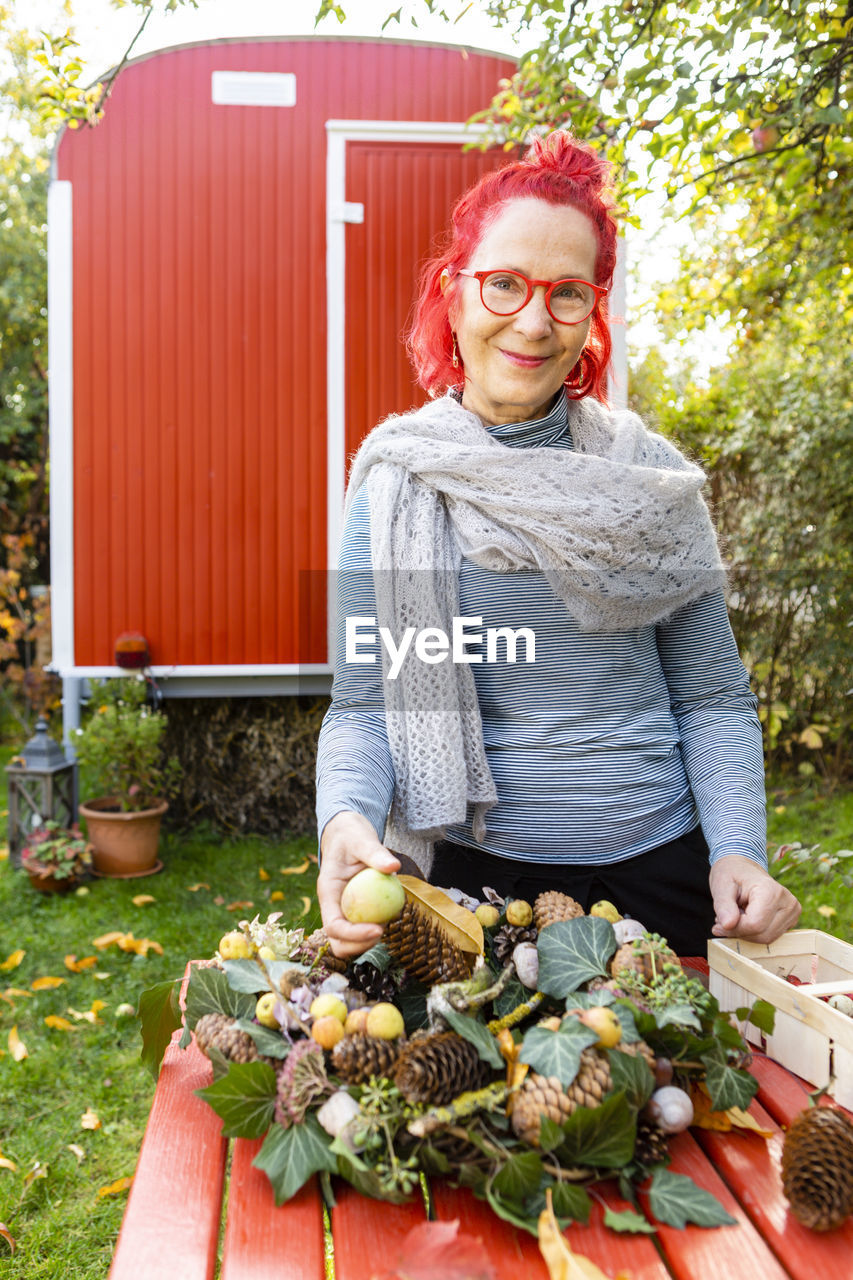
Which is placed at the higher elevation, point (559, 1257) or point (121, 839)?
point (559, 1257)

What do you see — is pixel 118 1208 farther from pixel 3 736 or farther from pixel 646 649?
pixel 3 736

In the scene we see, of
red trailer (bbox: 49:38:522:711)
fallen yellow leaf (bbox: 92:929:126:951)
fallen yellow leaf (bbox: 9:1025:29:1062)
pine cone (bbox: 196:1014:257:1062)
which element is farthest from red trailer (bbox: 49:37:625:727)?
pine cone (bbox: 196:1014:257:1062)

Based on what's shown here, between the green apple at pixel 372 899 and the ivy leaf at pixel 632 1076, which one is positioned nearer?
the ivy leaf at pixel 632 1076

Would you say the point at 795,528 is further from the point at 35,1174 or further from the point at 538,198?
the point at 35,1174

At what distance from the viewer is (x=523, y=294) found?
57.5 inches

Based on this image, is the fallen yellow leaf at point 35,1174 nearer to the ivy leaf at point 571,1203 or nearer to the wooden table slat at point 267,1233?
the wooden table slat at point 267,1233

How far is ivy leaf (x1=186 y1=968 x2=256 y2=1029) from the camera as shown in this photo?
99 cm

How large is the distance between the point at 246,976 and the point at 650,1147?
41cm

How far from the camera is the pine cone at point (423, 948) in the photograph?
1016mm

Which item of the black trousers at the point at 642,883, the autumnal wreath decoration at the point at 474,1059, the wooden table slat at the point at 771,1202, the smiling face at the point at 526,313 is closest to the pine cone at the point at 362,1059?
the autumnal wreath decoration at the point at 474,1059

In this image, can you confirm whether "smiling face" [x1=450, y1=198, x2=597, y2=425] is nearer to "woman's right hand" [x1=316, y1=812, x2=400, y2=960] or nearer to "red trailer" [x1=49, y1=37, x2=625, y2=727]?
"woman's right hand" [x1=316, y1=812, x2=400, y2=960]

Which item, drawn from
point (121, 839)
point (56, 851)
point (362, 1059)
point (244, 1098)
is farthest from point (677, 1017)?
point (121, 839)

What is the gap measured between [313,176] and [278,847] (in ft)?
10.8

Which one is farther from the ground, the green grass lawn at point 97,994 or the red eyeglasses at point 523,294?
the red eyeglasses at point 523,294
